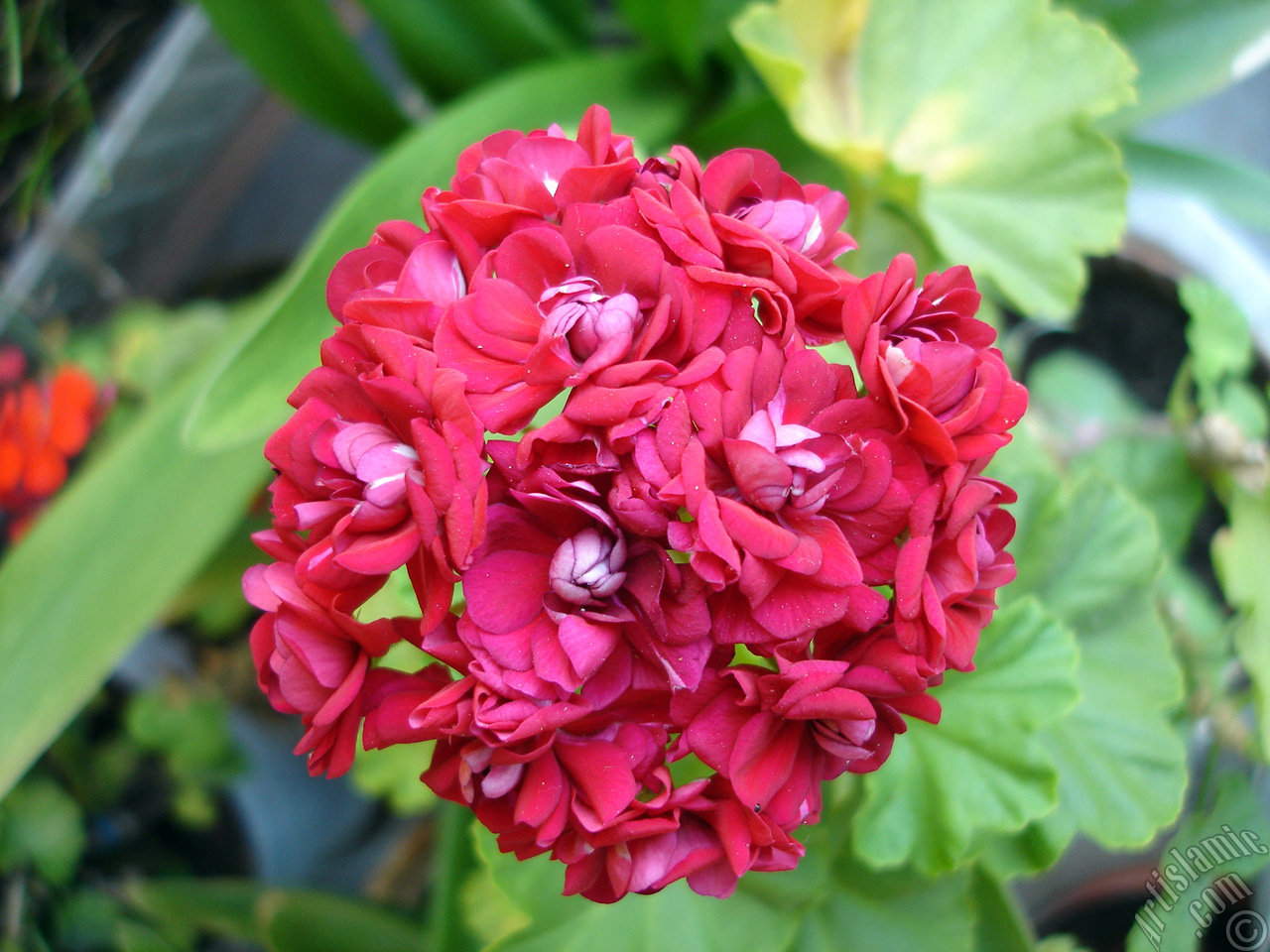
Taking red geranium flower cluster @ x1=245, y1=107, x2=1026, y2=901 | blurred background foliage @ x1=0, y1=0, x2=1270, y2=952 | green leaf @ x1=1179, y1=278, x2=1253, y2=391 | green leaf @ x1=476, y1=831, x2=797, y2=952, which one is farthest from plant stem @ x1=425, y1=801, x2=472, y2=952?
green leaf @ x1=1179, y1=278, x2=1253, y2=391

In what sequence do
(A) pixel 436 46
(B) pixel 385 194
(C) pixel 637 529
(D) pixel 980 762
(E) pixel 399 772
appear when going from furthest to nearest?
1. (A) pixel 436 46
2. (E) pixel 399 772
3. (B) pixel 385 194
4. (D) pixel 980 762
5. (C) pixel 637 529

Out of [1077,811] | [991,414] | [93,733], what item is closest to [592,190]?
[991,414]

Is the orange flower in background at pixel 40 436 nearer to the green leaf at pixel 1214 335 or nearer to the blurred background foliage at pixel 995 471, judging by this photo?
the blurred background foliage at pixel 995 471

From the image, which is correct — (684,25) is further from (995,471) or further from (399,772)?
(399,772)

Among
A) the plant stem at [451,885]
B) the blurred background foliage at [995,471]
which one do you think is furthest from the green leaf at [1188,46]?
the plant stem at [451,885]

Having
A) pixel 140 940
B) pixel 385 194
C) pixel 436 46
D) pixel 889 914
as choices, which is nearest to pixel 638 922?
pixel 889 914

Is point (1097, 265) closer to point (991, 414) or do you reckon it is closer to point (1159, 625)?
point (1159, 625)
